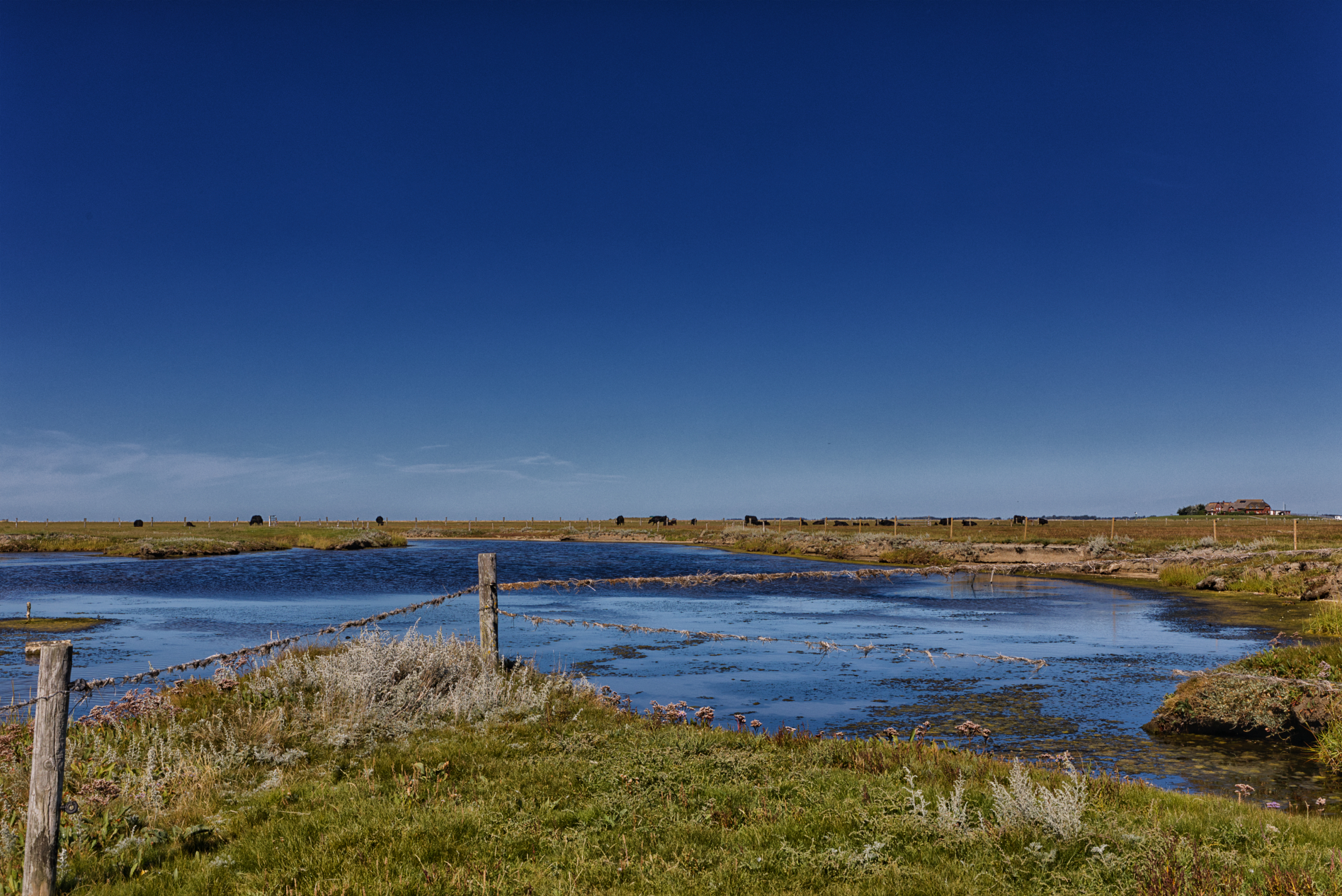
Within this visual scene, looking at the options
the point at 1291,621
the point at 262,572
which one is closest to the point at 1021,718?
the point at 1291,621

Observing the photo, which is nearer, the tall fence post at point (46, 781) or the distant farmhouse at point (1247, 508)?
the tall fence post at point (46, 781)

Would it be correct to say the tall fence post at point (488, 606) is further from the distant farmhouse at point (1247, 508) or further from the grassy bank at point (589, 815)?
the distant farmhouse at point (1247, 508)

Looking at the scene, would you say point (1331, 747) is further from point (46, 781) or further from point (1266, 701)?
point (46, 781)

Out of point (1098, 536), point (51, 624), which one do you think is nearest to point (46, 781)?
point (51, 624)

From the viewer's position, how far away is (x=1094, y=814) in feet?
22.3

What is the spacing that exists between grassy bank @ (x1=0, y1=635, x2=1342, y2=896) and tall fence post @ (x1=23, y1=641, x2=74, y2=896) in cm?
42

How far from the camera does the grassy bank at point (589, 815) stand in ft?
18.7

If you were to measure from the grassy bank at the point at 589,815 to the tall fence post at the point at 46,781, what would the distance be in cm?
42

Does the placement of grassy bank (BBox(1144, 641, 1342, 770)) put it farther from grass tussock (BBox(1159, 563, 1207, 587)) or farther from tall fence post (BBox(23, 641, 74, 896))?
grass tussock (BBox(1159, 563, 1207, 587))

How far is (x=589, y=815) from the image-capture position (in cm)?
700

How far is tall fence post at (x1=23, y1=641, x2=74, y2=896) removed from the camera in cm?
544

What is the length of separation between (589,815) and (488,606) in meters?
6.25

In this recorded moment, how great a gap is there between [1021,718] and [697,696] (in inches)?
214

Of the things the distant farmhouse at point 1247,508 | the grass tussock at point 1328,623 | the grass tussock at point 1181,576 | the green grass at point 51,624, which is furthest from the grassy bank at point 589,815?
the distant farmhouse at point 1247,508
